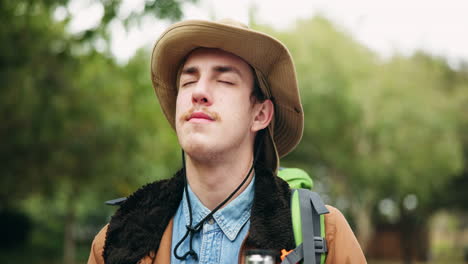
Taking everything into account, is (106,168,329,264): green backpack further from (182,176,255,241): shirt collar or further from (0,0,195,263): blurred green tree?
(0,0,195,263): blurred green tree

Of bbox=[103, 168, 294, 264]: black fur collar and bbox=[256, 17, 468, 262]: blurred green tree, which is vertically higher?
bbox=[256, 17, 468, 262]: blurred green tree

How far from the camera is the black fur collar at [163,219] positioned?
221cm

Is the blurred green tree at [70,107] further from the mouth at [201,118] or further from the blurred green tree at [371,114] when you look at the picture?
the blurred green tree at [371,114]

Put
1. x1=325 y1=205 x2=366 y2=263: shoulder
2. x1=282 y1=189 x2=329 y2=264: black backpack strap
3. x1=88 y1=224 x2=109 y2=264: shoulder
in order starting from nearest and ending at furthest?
1. x1=282 y1=189 x2=329 y2=264: black backpack strap
2. x1=325 y1=205 x2=366 y2=263: shoulder
3. x1=88 y1=224 x2=109 y2=264: shoulder

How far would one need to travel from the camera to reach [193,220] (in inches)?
94.3

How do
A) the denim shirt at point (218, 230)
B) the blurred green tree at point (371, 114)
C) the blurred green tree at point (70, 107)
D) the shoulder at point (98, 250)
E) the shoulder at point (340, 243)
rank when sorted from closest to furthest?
1. the shoulder at point (340, 243)
2. the denim shirt at point (218, 230)
3. the shoulder at point (98, 250)
4. the blurred green tree at point (70, 107)
5. the blurred green tree at point (371, 114)

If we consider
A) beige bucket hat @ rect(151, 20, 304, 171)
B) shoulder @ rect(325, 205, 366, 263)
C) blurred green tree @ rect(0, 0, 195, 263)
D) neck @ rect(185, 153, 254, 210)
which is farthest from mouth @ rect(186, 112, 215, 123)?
blurred green tree @ rect(0, 0, 195, 263)

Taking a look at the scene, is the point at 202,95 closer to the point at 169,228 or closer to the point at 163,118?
the point at 169,228

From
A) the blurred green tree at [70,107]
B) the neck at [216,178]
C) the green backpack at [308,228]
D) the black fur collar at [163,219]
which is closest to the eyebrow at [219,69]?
the neck at [216,178]

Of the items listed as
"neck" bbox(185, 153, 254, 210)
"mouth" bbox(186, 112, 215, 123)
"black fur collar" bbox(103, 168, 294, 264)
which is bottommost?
"black fur collar" bbox(103, 168, 294, 264)

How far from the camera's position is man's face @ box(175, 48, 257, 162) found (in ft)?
7.40

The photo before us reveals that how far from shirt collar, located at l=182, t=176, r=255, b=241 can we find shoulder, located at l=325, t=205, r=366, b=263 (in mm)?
366

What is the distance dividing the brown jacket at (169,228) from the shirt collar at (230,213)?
2.4 inches

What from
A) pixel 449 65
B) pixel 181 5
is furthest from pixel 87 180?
pixel 449 65
